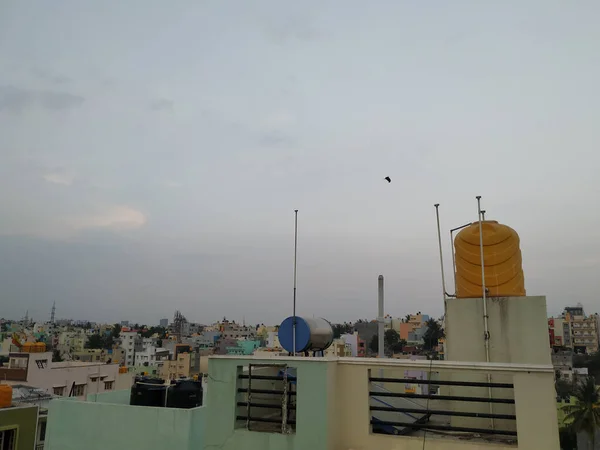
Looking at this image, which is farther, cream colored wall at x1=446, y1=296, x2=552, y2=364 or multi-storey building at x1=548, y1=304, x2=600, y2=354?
multi-storey building at x1=548, y1=304, x2=600, y2=354

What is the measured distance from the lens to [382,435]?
707 centimetres

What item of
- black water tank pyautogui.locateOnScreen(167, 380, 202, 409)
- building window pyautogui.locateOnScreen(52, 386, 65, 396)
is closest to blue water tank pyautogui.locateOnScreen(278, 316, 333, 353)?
black water tank pyautogui.locateOnScreen(167, 380, 202, 409)

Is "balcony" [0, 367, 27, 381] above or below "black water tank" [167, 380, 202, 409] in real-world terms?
below

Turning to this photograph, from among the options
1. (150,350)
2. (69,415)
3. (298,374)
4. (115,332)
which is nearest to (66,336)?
(115,332)

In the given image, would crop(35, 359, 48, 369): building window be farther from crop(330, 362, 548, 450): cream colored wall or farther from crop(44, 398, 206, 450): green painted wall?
crop(330, 362, 548, 450): cream colored wall

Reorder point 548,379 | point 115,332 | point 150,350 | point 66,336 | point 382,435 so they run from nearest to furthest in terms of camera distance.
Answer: point 548,379
point 382,435
point 150,350
point 66,336
point 115,332

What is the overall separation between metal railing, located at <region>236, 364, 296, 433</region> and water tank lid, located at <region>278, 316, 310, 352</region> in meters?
0.52

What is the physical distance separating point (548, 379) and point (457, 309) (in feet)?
7.81

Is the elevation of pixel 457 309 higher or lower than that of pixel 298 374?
higher

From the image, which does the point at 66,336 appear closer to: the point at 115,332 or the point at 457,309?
the point at 115,332

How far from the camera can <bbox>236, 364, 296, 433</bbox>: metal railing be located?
766 cm

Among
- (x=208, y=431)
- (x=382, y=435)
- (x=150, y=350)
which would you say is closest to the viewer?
(x=382, y=435)

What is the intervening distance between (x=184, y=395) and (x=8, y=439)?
1225 cm

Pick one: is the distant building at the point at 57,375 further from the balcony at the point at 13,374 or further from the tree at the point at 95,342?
the tree at the point at 95,342
